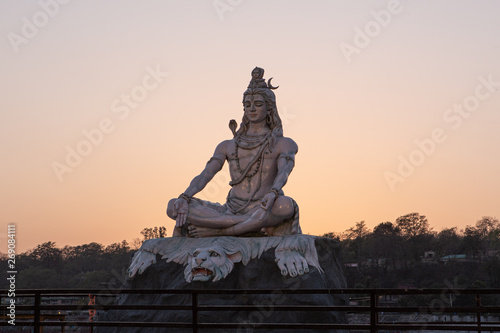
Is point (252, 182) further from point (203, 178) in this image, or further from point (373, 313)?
point (373, 313)

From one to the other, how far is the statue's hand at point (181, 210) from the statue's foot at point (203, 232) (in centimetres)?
17

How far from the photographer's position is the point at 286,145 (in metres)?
10.8

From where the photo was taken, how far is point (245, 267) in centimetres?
952

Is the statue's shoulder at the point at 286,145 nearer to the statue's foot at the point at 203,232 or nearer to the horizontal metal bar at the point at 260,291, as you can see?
the statue's foot at the point at 203,232

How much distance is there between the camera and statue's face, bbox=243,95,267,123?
10852mm

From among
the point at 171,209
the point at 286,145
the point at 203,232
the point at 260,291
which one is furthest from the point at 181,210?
the point at 260,291

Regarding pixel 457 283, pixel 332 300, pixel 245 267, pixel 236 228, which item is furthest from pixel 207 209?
pixel 457 283

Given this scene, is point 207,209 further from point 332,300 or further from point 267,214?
point 332,300

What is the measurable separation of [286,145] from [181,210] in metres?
1.72

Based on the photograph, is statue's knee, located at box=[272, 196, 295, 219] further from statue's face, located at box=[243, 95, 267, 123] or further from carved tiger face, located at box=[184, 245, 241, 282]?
statue's face, located at box=[243, 95, 267, 123]

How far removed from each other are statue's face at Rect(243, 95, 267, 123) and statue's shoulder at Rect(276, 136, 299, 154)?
0.43 meters

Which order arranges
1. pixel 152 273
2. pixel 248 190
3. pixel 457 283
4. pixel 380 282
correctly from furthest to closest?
pixel 380 282, pixel 457 283, pixel 248 190, pixel 152 273

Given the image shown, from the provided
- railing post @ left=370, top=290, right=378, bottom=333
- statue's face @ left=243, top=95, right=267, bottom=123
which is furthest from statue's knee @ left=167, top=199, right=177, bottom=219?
railing post @ left=370, top=290, right=378, bottom=333

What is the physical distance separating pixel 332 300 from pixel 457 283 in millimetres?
27654
